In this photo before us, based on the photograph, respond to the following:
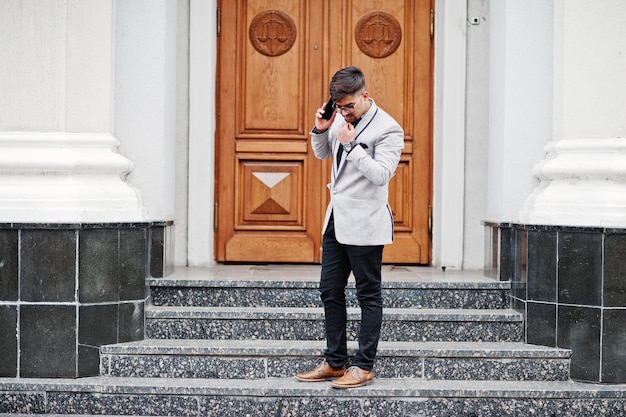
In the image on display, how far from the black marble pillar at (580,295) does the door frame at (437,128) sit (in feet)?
5.17

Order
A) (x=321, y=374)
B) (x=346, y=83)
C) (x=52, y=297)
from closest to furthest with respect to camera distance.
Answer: (x=346, y=83)
(x=321, y=374)
(x=52, y=297)

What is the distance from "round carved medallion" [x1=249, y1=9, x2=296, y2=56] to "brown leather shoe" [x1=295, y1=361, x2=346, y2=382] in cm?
306

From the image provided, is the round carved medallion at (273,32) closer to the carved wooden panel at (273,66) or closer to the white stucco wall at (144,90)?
the carved wooden panel at (273,66)

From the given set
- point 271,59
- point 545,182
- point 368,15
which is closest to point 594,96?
point 545,182

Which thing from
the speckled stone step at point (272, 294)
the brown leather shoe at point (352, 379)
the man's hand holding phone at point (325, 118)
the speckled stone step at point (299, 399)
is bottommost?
the speckled stone step at point (299, 399)

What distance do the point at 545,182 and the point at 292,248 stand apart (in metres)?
2.26

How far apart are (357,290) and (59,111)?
2.20m

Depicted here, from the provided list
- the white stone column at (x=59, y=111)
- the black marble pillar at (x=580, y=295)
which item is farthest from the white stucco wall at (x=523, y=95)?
the white stone column at (x=59, y=111)

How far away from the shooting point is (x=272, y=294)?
20.0 feet

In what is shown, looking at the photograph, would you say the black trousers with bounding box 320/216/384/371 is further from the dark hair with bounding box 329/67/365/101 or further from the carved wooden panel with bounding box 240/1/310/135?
the carved wooden panel with bounding box 240/1/310/135

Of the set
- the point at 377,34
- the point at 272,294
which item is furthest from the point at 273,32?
the point at 272,294

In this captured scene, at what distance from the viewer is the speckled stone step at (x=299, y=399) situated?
17.3 ft

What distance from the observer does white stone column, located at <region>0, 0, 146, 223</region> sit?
18.6ft

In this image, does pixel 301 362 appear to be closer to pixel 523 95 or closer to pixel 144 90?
pixel 144 90
